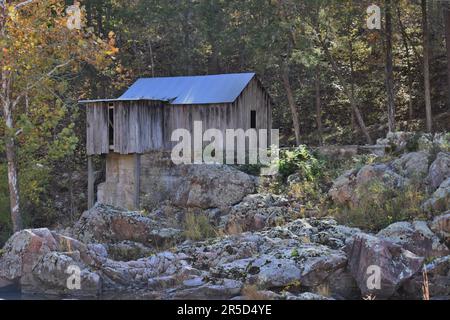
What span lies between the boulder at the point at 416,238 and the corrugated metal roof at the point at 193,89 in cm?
1505

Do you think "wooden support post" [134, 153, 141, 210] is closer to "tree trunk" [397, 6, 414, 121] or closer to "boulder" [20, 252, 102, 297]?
"boulder" [20, 252, 102, 297]

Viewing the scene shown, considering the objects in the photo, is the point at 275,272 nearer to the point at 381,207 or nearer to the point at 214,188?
the point at 381,207

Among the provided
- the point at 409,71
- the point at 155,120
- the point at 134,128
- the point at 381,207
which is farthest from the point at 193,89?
the point at 381,207

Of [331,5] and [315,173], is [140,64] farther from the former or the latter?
[315,173]

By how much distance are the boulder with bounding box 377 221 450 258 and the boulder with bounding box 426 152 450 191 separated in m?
2.57

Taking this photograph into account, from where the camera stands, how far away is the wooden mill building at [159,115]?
30406mm

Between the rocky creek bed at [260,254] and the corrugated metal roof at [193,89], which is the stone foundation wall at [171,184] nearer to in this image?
the rocky creek bed at [260,254]

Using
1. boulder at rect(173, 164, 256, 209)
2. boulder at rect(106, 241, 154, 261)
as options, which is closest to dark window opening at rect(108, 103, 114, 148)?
boulder at rect(173, 164, 256, 209)

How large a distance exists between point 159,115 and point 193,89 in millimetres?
2413

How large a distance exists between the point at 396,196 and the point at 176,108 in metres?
14.8

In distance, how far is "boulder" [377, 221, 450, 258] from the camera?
653 inches

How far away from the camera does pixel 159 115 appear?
31734 mm

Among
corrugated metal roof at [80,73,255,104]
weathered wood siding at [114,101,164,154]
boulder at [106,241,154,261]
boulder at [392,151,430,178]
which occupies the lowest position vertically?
boulder at [106,241,154,261]
